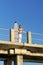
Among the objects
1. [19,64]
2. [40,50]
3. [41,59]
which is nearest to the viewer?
[19,64]

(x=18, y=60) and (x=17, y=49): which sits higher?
(x=17, y=49)

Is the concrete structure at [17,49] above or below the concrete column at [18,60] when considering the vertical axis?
above

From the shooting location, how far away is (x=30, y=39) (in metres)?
24.8

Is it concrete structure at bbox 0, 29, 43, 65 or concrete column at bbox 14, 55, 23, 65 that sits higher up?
concrete structure at bbox 0, 29, 43, 65

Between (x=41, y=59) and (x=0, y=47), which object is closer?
(x=0, y=47)

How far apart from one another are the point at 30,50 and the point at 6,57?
2110 mm

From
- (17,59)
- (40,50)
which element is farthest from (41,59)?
(17,59)

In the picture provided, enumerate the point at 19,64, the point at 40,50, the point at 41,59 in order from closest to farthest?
the point at 19,64, the point at 40,50, the point at 41,59

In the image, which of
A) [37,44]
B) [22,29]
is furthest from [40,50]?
[22,29]

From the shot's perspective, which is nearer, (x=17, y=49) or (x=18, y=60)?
(x=18, y=60)

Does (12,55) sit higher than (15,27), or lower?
lower

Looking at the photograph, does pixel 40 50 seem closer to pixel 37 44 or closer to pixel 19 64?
pixel 37 44

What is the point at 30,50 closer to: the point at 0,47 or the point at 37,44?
the point at 37,44

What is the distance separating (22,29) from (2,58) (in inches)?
124
